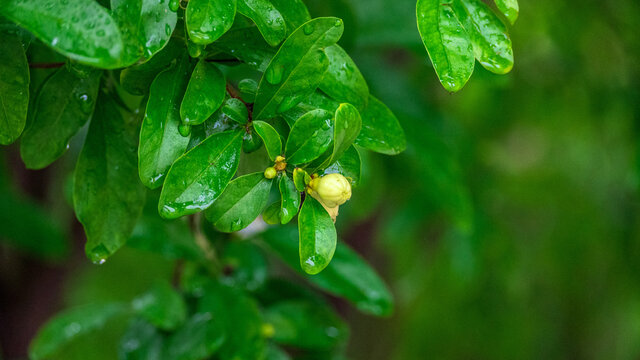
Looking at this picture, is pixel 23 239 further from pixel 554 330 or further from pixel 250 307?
pixel 554 330

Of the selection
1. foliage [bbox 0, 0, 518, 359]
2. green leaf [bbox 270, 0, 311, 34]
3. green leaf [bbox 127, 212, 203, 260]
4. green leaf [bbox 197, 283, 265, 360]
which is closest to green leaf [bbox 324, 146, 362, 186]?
foliage [bbox 0, 0, 518, 359]

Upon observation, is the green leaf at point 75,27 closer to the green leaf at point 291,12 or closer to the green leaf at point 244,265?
the green leaf at point 291,12

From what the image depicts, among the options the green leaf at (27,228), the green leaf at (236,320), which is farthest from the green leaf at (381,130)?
the green leaf at (27,228)

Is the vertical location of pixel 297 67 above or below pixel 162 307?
above

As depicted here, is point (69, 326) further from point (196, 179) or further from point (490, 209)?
point (490, 209)

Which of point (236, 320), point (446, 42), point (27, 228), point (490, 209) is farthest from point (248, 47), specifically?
point (490, 209)

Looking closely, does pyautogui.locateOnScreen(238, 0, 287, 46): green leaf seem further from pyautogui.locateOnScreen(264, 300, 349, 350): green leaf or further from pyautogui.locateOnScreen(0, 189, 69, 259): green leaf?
pyautogui.locateOnScreen(0, 189, 69, 259): green leaf

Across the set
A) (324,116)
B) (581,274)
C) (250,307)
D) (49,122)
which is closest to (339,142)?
(324,116)
